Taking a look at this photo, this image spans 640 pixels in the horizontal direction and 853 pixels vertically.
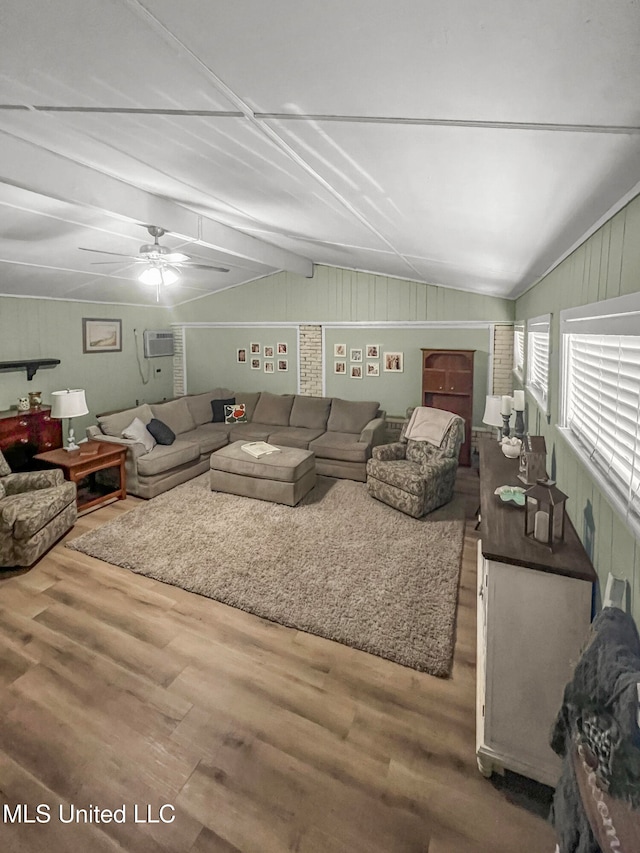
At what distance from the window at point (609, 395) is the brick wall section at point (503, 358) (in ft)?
12.8

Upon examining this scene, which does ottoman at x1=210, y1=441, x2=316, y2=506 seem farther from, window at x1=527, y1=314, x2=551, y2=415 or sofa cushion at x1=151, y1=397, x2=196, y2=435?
window at x1=527, y1=314, x2=551, y2=415

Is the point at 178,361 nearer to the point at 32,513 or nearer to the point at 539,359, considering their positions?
the point at 32,513

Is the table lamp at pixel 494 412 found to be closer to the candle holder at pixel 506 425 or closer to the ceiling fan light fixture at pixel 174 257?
the candle holder at pixel 506 425

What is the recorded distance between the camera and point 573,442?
2.22 m

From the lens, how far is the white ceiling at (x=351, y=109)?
0.80 m

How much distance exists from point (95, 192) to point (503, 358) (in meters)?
5.21

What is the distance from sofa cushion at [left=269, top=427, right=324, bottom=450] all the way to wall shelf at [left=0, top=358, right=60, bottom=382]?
10.4 ft

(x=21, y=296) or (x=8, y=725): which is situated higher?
(x=21, y=296)

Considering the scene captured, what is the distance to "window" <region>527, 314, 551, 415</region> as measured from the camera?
3.15 metres

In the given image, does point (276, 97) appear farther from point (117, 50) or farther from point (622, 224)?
point (622, 224)

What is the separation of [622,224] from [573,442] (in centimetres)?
106

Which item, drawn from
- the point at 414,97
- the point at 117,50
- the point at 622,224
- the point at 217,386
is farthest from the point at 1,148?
the point at 217,386

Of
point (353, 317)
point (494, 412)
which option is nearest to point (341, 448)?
point (494, 412)

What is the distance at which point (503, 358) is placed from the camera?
6.14m
